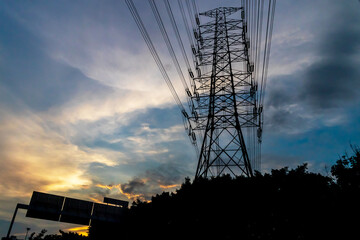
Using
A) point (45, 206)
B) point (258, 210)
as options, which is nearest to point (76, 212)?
point (45, 206)

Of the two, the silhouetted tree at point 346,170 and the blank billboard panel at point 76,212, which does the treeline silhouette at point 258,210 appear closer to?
the blank billboard panel at point 76,212

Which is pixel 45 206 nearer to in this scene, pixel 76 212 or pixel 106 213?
pixel 76 212

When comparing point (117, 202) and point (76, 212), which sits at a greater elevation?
point (117, 202)

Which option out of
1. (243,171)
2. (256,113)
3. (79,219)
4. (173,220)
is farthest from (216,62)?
(79,219)

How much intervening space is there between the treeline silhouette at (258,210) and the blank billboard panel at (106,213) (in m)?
1.81

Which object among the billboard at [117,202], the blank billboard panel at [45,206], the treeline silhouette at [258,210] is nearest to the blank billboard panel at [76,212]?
the blank billboard panel at [45,206]

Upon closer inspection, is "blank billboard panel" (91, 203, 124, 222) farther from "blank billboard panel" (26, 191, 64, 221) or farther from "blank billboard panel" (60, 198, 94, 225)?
"blank billboard panel" (26, 191, 64, 221)

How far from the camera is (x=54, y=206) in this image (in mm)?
14914

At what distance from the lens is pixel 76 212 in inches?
616

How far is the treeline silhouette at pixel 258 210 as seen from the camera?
466 inches

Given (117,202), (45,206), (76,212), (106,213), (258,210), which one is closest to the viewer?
(258,210)

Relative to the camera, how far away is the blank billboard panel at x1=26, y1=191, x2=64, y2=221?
561 inches

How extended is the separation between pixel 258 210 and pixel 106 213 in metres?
A: 11.9

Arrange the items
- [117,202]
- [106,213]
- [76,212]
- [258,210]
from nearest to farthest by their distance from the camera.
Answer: [258,210] < [76,212] < [106,213] < [117,202]
